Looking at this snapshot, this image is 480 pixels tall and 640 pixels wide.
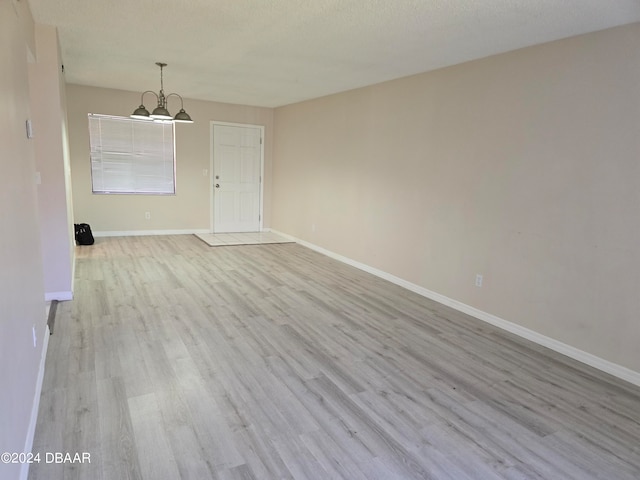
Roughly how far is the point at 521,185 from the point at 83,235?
606 centimetres

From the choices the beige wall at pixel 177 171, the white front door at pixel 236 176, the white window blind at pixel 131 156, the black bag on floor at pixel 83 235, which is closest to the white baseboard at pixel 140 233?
the beige wall at pixel 177 171

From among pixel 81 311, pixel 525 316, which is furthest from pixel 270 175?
pixel 525 316

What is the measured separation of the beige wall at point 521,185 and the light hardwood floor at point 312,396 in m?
0.41

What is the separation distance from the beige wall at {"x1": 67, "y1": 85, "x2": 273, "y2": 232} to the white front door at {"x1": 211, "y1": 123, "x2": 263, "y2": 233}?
0.47 ft

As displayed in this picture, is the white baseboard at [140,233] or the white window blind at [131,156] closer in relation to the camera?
the white window blind at [131,156]

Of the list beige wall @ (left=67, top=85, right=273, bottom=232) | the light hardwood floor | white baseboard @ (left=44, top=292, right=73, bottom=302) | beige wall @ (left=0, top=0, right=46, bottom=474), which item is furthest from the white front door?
beige wall @ (left=0, top=0, right=46, bottom=474)

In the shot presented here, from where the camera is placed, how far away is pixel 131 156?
7.01 metres

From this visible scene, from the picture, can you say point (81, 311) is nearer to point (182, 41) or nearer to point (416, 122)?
point (182, 41)

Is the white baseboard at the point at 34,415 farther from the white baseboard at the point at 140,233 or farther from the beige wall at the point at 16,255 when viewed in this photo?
the white baseboard at the point at 140,233

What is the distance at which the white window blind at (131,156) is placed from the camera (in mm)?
6742

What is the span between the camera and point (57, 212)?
3.89 meters

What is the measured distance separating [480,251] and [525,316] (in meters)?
0.71

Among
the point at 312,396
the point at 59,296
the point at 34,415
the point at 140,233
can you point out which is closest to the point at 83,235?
the point at 140,233

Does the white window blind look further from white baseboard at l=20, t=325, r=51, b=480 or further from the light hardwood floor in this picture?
white baseboard at l=20, t=325, r=51, b=480
